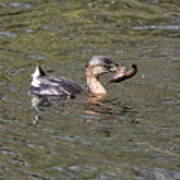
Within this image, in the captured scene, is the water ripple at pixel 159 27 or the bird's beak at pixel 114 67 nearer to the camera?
the bird's beak at pixel 114 67

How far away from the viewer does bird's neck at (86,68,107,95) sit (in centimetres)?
1170

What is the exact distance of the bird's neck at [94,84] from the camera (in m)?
11.7

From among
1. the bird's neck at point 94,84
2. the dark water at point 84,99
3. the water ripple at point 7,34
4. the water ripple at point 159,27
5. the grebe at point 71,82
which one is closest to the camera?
the dark water at point 84,99

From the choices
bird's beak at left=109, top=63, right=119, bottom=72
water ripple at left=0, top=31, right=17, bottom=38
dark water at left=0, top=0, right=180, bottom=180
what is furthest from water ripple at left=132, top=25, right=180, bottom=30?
bird's beak at left=109, top=63, right=119, bottom=72

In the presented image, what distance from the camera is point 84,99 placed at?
37.3 ft

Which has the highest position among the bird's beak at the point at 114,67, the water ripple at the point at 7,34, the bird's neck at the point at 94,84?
the water ripple at the point at 7,34

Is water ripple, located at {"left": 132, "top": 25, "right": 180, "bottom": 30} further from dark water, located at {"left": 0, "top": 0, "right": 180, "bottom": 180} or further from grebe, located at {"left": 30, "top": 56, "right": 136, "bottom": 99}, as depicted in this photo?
grebe, located at {"left": 30, "top": 56, "right": 136, "bottom": 99}

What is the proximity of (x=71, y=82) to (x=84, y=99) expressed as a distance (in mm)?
399

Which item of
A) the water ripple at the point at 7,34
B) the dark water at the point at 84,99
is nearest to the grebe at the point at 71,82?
the dark water at the point at 84,99

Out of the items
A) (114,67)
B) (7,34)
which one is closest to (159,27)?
(7,34)

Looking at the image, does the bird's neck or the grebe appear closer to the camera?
the grebe

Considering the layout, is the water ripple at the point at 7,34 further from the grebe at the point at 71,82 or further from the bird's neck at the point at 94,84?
the bird's neck at the point at 94,84

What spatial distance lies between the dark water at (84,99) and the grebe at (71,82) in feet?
0.80

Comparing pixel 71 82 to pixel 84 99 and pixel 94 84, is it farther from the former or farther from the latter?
pixel 94 84
